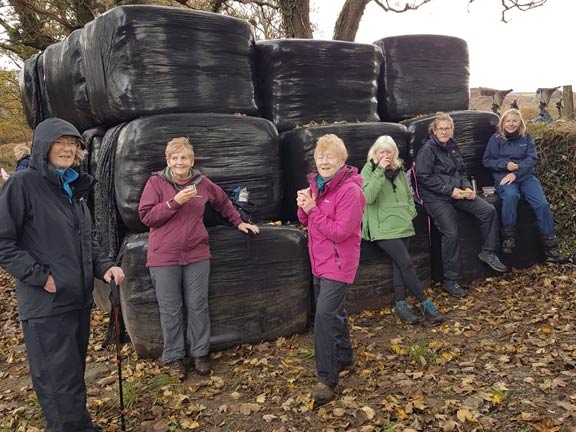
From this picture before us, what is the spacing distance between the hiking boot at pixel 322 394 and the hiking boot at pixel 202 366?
3.07 ft

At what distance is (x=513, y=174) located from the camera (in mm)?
5363

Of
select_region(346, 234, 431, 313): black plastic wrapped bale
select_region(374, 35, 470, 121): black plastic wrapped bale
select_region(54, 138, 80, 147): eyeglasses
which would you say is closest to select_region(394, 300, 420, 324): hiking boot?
select_region(346, 234, 431, 313): black plastic wrapped bale

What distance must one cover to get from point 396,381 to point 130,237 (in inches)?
92.8

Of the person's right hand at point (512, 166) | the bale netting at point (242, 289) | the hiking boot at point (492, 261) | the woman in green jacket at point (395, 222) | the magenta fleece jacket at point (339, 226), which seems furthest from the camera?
the person's right hand at point (512, 166)

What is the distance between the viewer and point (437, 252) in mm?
5262

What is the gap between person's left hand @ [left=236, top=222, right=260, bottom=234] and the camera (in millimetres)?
4004

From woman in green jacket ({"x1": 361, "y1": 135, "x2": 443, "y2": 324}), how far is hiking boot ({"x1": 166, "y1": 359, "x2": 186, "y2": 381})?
1988 millimetres

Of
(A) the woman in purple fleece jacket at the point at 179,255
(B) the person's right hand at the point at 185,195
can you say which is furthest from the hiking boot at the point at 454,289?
(B) the person's right hand at the point at 185,195

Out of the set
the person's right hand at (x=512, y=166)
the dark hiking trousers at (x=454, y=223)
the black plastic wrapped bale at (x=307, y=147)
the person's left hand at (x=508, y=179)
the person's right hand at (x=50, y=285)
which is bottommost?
the dark hiking trousers at (x=454, y=223)

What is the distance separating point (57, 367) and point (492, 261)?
428cm

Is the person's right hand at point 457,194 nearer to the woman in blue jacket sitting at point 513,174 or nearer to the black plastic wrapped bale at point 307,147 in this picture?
the woman in blue jacket sitting at point 513,174

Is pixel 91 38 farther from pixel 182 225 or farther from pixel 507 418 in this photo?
pixel 507 418

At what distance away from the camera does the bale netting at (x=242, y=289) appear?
12.8ft

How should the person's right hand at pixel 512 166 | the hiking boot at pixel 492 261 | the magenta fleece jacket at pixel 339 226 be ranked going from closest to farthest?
the magenta fleece jacket at pixel 339 226, the hiking boot at pixel 492 261, the person's right hand at pixel 512 166
